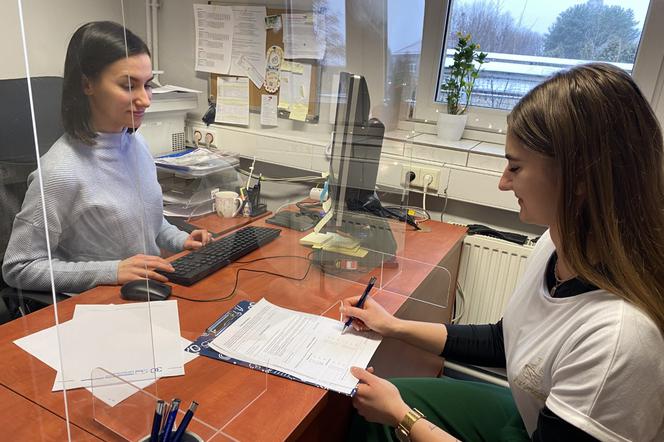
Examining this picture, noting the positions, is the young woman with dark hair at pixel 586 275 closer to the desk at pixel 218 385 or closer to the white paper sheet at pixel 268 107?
the desk at pixel 218 385

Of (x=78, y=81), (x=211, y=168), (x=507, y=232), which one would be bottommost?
(x=507, y=232)

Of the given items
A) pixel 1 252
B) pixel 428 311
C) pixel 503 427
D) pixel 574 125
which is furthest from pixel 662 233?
pixel 1 252

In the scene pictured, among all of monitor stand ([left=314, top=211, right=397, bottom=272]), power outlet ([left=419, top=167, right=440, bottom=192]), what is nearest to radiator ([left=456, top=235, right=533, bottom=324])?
power outlet ([left=419, top=167, right=440, bottom=192])

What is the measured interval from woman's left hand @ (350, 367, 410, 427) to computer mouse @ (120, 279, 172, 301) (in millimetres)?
430

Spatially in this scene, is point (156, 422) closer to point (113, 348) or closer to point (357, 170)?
point (113, 348)

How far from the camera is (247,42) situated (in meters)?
1.16

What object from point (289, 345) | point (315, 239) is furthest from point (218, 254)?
point (289, 345)

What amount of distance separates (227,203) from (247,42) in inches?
16.1

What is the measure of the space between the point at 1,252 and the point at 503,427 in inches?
39.4

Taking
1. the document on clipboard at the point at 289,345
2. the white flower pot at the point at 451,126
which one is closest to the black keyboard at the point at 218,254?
the document on clipboard at the point at 289,345

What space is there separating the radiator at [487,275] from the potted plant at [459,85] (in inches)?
18.6

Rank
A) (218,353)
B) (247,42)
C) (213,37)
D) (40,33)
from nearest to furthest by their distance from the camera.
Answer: (40,33) < (218,353) < (213,37) < (247,42)

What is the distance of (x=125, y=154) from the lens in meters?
0.75

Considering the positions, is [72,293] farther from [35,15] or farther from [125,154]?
[35,15]
